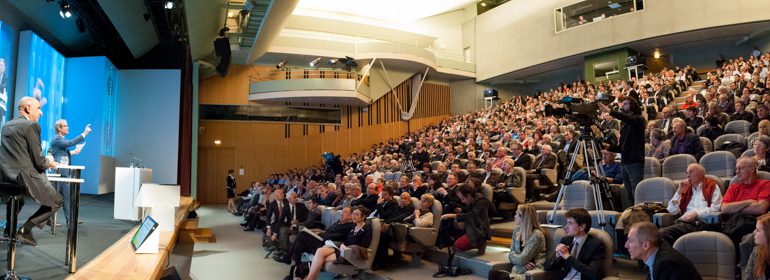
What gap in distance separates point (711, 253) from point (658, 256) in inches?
21.7

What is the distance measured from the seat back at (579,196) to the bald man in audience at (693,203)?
0.76 m

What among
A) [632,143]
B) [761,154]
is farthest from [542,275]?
[761,154]

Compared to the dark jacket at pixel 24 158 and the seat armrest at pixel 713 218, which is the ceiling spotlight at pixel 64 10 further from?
the seat armrest at pixel 713 218

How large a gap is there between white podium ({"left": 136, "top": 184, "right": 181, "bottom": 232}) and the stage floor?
394mm

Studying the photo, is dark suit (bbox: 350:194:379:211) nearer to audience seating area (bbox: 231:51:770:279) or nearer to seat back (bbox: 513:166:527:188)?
audience seating area (bbox: 231:51:770:279)

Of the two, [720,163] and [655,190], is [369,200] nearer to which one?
[655,190]

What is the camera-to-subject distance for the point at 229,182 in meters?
14.1

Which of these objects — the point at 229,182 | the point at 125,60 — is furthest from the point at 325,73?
the point at 125,60

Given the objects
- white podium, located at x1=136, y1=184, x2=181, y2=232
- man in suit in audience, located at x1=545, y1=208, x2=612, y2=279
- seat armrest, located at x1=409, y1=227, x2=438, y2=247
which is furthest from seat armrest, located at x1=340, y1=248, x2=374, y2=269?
man in suit in audience, located at x1=545, y1=208, x2=612, y2=279

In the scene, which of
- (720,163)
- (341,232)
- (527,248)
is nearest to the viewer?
(527,248)

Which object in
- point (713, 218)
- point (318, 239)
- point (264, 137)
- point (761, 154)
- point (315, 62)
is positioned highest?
point (315, 62)

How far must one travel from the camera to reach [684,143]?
17.6 ft

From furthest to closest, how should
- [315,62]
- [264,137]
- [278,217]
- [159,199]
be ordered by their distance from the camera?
[264,137]
[315,62]
[278,217]
[159,199]

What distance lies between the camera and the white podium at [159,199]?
448 centimetres
